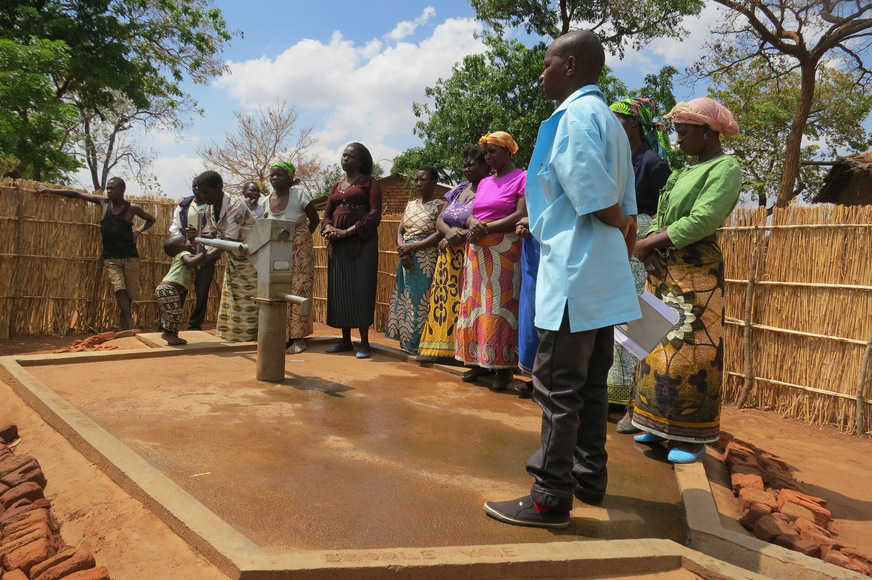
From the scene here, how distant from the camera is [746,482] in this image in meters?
3.19

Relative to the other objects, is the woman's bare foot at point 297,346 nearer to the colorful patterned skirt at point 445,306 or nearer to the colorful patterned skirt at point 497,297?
the colorful patterned skirt at point 445,306

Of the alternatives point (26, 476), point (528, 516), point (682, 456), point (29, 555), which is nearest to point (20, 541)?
point (29, 555)

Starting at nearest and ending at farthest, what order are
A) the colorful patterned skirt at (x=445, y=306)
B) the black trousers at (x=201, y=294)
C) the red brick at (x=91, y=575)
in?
1. the red brick at (x=91, y=575)
2. the colorful patterned skirt at (x=445, y=306)
3. the black trousers at (x=201, y=294)

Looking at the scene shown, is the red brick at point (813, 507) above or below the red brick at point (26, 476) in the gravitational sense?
above

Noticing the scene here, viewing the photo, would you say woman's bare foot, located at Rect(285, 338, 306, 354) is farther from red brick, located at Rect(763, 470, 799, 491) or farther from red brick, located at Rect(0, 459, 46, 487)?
red brick, located at Rect(763, 470, 799, 491)

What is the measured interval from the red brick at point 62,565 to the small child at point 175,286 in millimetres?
3653

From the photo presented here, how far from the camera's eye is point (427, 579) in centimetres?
194

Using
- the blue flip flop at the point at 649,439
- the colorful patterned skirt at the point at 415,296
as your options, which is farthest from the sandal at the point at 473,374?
the blue flip flop at the point at 649,439

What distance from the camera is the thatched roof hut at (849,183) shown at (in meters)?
15.5

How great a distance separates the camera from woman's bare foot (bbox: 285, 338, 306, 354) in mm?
5845

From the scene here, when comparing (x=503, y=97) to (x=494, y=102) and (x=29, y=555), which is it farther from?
(x=29, y=555)

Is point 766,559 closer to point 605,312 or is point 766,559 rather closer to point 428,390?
point 605,312

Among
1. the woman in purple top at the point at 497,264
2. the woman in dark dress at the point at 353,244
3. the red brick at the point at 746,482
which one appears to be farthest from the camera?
the woman in dark dress at the point at 353,244

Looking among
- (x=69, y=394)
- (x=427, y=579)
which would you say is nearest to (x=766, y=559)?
(x=427, y=579)
